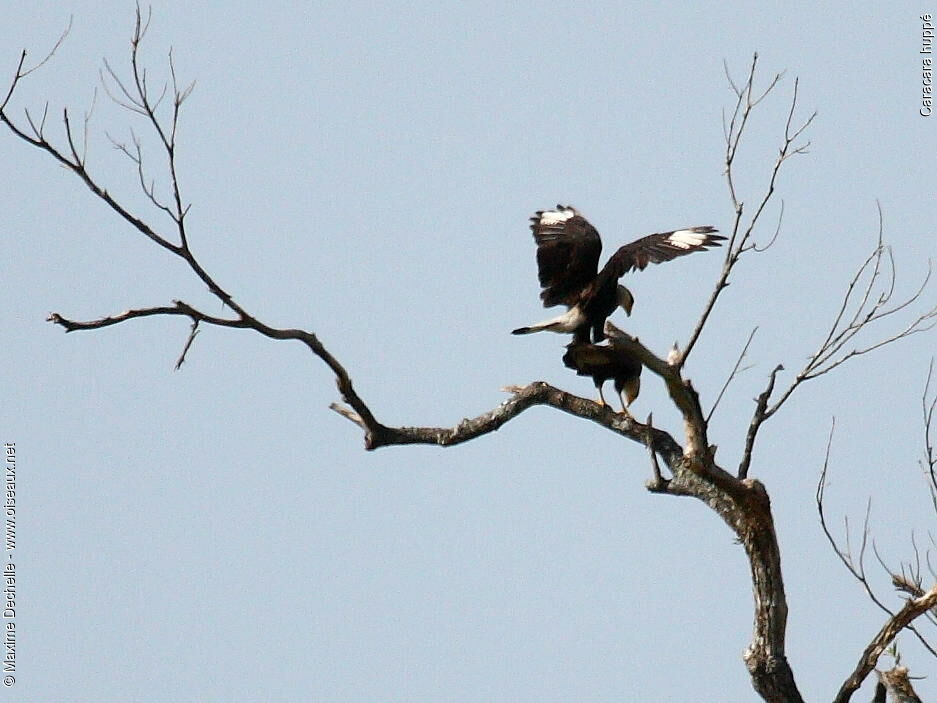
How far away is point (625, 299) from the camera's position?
7.02 metres

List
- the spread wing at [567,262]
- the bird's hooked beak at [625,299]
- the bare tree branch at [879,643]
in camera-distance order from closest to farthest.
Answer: the bare tree branch at [879,643] → the bird's hooked beak at [625,299] → the spread wing at [567,262]

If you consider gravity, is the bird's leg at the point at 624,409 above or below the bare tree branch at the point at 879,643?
above

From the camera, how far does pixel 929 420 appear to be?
682 centimetres

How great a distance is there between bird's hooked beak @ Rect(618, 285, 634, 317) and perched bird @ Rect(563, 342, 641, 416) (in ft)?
1.03

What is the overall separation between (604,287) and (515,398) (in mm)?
806

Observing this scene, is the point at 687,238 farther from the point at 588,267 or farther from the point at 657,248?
the point at 588,267

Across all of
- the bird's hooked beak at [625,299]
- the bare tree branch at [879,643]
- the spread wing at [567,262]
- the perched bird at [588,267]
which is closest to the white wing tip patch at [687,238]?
the perched bird at [588,267]

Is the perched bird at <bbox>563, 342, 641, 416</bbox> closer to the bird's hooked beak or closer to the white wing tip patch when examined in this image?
the bird's hooked beak

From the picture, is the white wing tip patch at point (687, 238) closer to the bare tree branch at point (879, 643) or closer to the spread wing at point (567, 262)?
the spread wing at point (567, 262)

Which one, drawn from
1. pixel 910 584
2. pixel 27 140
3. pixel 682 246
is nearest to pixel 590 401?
pixel 682 246

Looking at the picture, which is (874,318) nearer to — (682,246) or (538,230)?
(682,246)

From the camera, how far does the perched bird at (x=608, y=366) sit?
6742 mm

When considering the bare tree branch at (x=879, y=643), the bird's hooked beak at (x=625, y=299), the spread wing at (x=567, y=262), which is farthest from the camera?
the spread wing at (x=567, y=262)

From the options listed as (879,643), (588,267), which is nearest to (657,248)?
(588,267)
